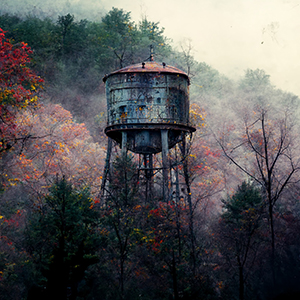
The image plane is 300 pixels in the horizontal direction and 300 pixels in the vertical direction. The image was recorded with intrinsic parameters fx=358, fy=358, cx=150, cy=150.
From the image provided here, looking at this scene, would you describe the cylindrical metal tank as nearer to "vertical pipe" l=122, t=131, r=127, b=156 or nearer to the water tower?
the water tower

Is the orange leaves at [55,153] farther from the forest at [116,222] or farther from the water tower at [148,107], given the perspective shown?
the water tower at [148,107]

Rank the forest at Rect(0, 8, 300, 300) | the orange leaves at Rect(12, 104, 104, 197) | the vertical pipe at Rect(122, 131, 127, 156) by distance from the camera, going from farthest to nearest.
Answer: the orange leaves at Rect(12, 104, 104, 197) → the vertical pipe at Rect(122, 131, 127, 156) → the forest at Rect(0, 8, 300, 300)

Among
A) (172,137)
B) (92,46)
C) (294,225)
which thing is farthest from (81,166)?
(92,46)

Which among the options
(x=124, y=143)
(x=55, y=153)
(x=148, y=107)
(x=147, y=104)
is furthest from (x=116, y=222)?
(x=55, y=153)

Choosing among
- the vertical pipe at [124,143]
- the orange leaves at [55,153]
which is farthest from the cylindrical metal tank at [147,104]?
the orange leaves at [55,153]

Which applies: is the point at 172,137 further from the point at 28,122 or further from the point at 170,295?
the point at 28,122

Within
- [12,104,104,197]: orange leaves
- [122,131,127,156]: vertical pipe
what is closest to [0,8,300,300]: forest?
[12,104,104,197]: orange leaves

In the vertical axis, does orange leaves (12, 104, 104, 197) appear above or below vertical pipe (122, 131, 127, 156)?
above

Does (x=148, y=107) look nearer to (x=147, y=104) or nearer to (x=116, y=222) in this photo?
(x=147, y=104)

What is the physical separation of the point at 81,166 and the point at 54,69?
14471 millimetres

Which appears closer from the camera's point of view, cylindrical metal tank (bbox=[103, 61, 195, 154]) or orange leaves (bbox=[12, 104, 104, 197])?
cylindrical metal tank (bbox=[103, 61, 195, 154])

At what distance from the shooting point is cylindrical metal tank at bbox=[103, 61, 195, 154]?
16859 millimetres

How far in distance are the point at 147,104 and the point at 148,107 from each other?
0.16m

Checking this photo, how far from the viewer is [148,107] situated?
16906 millimetres
